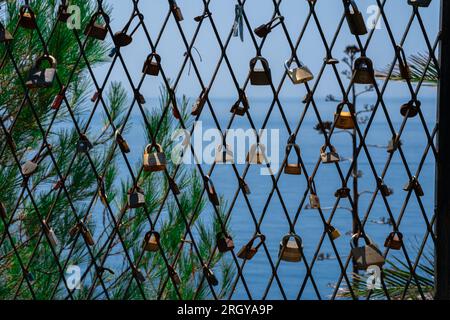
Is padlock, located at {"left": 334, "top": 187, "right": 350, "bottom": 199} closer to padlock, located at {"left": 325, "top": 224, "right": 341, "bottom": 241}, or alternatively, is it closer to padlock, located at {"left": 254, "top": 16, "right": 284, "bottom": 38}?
padlock, located at {"left": 325, "top": 224, "right": 341, "bottom": 241}

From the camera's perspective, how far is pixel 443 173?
137 centimetres

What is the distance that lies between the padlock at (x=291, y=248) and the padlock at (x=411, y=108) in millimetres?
284

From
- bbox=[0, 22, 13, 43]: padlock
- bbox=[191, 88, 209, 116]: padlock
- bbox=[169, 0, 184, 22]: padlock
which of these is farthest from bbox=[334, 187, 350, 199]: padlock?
bbox=[0, 22, 13, 43]: padlock

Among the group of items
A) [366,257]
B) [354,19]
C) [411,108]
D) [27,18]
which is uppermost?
[27,18]

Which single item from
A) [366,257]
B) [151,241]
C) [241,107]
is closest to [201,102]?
[241,107]

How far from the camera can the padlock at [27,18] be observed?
1424 millimetres

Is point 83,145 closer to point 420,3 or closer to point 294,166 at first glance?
point 294,166

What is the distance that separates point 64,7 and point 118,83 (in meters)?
2.33

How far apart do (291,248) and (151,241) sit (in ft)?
0.82

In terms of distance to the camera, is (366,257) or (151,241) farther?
(151,241)

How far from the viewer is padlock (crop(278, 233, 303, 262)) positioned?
140 cm

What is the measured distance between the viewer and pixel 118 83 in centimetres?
375

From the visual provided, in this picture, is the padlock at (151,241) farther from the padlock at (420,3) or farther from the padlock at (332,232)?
the padlock at (420,3)
